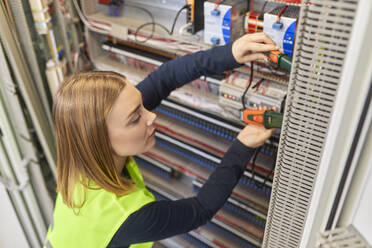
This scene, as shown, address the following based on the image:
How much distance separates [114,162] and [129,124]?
0.60 ft

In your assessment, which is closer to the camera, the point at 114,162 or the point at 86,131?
the point at 86,131

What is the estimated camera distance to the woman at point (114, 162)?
1025mm

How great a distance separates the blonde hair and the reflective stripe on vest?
0.03 m

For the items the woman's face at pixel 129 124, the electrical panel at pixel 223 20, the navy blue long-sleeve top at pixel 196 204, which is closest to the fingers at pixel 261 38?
the navy blue long-sleeve top at pixel 196 204

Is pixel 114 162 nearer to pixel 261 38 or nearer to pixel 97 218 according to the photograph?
pixel 97 218

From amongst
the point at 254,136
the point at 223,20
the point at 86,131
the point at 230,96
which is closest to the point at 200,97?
the point at 230,96

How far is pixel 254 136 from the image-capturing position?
3.68 feet

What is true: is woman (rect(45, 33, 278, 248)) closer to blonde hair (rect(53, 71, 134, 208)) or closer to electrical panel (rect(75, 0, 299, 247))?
blonde hair (rect(53, 71, 134, 208))

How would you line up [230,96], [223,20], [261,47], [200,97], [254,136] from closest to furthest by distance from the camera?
1. [261,47]
2. [254,136]
3. [223,20]
4. [230,96]
5. [200,97]

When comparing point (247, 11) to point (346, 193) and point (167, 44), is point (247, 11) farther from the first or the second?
point (346, 193)

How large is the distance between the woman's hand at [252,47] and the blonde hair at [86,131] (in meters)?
0.38

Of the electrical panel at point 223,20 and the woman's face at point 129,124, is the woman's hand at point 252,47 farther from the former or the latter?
the woman's face at point 129,124

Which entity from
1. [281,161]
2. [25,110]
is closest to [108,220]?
[281,161]

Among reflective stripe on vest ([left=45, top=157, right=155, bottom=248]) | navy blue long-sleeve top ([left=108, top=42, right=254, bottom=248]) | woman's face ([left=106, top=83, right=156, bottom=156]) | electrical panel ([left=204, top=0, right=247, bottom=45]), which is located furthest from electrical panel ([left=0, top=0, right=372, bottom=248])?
reflective stripe on vest ([left=45, top=157, right=155, bottom=248])
